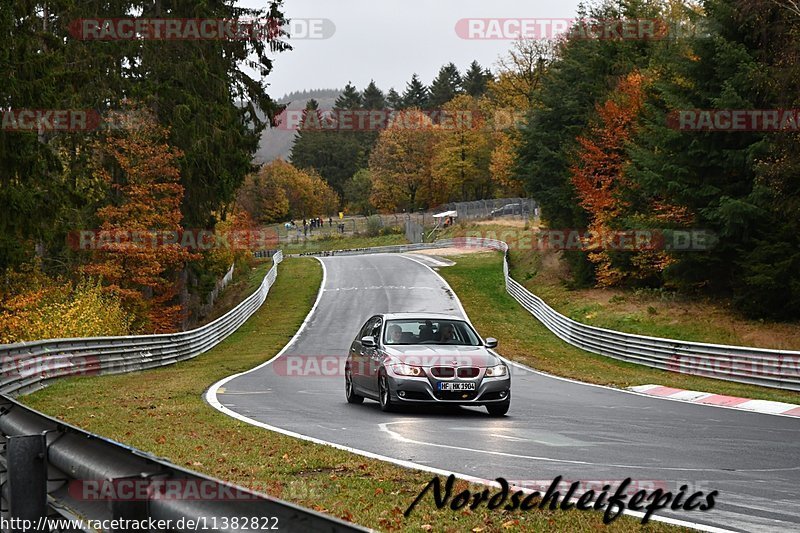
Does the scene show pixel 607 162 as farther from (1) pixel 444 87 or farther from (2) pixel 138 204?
(1) pixel 444 87

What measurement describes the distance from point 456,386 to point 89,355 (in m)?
12.5

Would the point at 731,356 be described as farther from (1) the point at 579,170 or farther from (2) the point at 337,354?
(1) the point at 579,170

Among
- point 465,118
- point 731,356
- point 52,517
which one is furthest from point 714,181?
point 465,118

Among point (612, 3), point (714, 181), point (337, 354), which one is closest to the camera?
point (337, 354)

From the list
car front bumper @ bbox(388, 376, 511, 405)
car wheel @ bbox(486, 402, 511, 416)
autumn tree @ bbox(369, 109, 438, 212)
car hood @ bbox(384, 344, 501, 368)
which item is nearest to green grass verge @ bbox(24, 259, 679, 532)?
car front bumper @ bbox(388, 376, 511, 405)

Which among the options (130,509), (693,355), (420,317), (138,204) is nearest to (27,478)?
(130,509)

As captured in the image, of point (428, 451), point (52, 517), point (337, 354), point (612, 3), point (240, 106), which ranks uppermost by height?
point (612, 3)

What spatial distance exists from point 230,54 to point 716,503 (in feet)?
132

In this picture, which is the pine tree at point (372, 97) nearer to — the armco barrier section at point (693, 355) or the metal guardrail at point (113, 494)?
the armco barrier section at point (693, 355)

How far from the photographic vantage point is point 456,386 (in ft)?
48.5

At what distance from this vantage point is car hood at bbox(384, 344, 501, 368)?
15.0 m

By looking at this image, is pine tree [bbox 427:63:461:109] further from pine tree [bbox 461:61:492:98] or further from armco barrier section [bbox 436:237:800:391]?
armco barrier section [bbox 436:237:800:391]

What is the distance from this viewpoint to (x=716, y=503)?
7816 mm

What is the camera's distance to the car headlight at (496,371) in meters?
15.0
